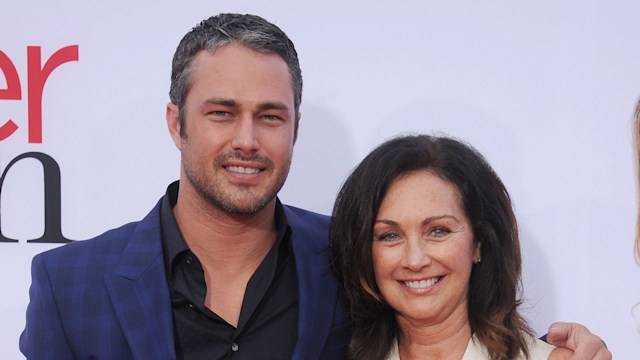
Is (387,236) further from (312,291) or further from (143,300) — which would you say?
(143,300)

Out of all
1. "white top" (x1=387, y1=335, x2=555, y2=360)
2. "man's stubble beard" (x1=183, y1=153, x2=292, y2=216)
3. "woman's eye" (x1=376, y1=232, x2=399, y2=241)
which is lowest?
"white top" (x1=387, y1=335, x2=555, y2=360)

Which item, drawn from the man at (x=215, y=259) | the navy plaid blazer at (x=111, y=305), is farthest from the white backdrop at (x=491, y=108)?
the navy plaid blazer at (x=111, y=305)

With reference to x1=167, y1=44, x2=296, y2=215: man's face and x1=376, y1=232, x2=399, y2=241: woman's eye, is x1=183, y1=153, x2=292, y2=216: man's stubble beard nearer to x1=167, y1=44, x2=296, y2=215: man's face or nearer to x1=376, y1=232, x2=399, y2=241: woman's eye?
x1=167, y1=44, x2=296, y2=215: man's face

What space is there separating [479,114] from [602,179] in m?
0.43

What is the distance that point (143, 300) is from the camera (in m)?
1.56

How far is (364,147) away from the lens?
2236mm

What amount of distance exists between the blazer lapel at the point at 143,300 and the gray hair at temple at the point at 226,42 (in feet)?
1.07

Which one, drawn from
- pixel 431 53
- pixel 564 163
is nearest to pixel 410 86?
pixel 431 53

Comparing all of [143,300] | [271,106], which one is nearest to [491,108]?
[271,106]

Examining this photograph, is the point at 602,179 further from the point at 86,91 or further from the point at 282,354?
the point at 86,91

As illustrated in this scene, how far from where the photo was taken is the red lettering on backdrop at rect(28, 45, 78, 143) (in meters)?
2.13

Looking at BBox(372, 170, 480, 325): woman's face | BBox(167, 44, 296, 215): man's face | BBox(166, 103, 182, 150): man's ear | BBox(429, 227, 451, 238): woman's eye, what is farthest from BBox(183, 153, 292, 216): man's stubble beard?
BBox(429, 227, 451, 238): woman's eye

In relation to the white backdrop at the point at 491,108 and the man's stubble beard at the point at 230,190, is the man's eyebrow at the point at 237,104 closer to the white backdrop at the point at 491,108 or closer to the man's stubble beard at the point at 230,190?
the man's stubble beard at the point at 230,190

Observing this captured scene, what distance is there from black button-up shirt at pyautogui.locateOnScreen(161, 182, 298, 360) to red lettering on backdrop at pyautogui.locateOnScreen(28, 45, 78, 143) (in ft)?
2.06
